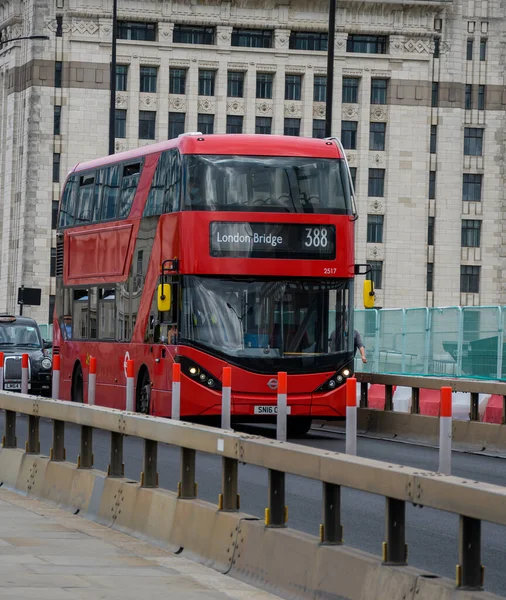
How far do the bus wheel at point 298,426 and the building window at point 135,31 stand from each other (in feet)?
219

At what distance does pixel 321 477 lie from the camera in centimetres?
802

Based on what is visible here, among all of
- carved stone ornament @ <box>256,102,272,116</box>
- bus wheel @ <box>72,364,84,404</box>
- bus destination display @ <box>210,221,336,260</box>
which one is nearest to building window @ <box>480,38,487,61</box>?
carved stone ornament @ <box>256,102,272,116</box>

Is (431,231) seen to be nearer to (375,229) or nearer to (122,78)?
(375,229)

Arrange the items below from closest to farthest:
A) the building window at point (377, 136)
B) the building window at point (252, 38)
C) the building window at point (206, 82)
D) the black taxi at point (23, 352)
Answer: the black taxi at point (23, 352), the building window at point (206, 82), the building window at point (252, 38), the building window at point (377, 136)

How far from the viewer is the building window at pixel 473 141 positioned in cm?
9156

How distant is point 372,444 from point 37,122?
68004 mm

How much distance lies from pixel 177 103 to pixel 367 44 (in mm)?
11561

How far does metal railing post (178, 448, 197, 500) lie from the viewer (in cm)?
1022

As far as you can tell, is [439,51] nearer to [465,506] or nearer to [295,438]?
[295,438]

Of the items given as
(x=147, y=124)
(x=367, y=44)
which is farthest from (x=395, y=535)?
(x=367, y=44)

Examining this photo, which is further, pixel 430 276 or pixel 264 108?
pixel 430 276

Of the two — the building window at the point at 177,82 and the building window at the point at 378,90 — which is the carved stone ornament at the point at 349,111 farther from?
the building window at the point at 177,82

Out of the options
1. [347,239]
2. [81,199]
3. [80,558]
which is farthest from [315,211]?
[80,558]

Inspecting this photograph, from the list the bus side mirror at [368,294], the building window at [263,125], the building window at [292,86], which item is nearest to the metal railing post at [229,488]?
the bus side mirror at [368,294]
